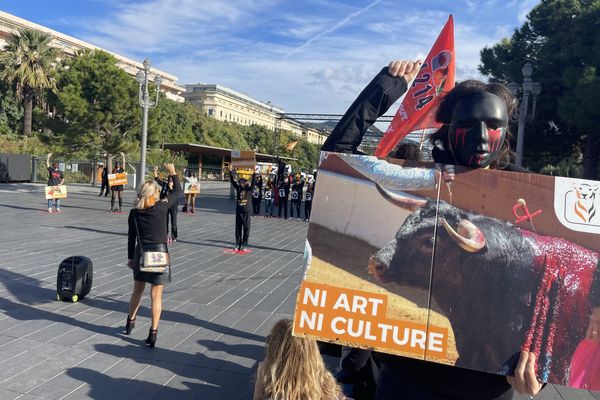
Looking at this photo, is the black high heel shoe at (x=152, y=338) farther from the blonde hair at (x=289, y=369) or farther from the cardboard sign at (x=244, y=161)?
the cardboard sign at (x=244, y=161)

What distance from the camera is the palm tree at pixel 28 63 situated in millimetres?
35250

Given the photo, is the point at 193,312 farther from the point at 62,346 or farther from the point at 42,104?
the point at 42,104

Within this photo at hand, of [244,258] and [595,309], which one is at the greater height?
[595,309]

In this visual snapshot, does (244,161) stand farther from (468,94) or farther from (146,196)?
(468,94)

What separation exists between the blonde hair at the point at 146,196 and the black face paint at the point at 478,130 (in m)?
4.05

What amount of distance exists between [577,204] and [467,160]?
381 mm

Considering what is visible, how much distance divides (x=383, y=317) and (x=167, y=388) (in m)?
3.04

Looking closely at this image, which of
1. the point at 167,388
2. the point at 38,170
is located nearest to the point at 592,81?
the point at 167,388

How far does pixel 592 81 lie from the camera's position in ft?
55.8

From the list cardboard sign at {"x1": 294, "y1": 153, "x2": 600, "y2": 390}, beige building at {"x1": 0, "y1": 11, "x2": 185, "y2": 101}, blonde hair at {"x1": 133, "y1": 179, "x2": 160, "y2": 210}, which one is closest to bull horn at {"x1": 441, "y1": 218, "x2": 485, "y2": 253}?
cardboard sign at {"x1": 294, "y1": 153, "x2": 600, "y2": 390}

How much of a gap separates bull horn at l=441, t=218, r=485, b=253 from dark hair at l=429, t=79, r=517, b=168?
0.31 m

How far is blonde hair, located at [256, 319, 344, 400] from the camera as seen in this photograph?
2.32 metres

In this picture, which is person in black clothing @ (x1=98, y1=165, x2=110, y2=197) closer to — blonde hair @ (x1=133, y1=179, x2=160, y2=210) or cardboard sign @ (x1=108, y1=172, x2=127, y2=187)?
cardboard sign @ (x1=108, y1=172, x2=127, y2=187)

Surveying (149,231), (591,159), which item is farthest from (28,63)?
(149,231)
